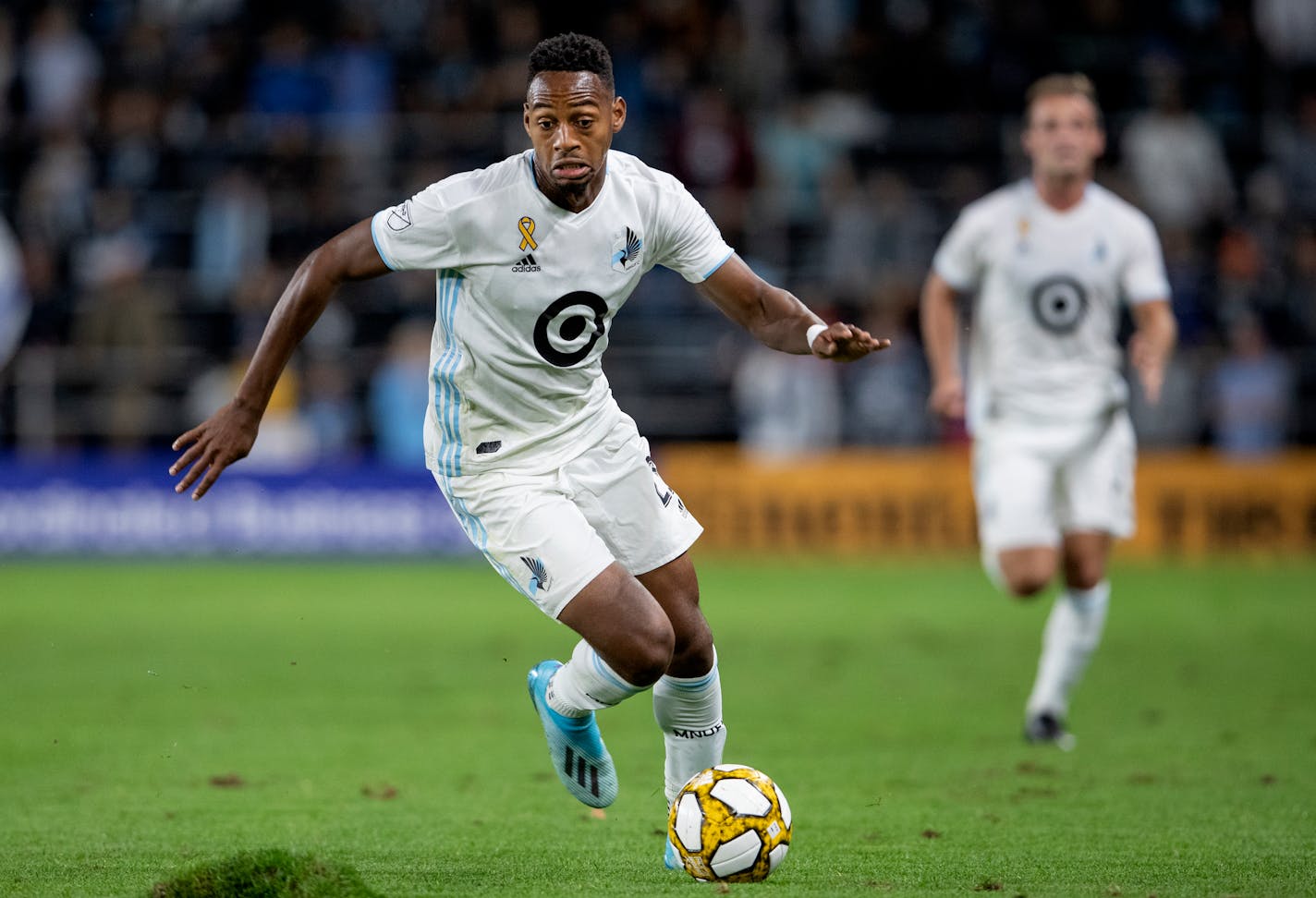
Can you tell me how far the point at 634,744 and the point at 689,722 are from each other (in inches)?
99.0

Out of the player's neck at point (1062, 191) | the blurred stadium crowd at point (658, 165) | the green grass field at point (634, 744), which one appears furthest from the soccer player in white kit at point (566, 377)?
the blurred stadium crowd at point (658, 165)

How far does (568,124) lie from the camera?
5.88 m

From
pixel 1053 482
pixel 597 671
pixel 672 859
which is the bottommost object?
pixel 672 859

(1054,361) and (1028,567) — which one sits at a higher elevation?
(1054,361)

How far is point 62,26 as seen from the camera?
19250 millimetres

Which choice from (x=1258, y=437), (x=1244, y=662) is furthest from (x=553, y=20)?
(x=1244, y=662)

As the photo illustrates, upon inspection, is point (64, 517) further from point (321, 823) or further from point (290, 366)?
point (321, 823)

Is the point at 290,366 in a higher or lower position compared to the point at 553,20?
lower

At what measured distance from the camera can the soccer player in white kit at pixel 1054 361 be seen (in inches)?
355

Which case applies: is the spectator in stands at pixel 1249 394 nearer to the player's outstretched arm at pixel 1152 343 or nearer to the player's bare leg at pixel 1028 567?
the player's outstretched arm at pixel 1152 343

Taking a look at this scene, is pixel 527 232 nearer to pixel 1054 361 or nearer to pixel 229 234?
pixel 1054 361

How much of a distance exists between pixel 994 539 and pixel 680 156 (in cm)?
1052

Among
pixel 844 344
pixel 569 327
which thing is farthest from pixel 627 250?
pixel 844 344

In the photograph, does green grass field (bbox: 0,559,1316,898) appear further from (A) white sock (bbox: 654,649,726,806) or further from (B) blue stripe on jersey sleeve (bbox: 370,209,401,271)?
(B) blue stripe on jersey sleeve (bbox: 370,209,401,271)
